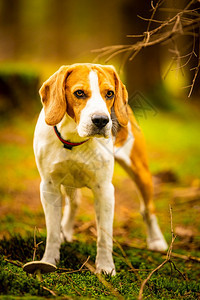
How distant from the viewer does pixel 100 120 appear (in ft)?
9.06

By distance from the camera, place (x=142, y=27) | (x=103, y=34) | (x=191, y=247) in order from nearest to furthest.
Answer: (x=191, y=247) < (x=142, y=27) < (x=103, y=34)

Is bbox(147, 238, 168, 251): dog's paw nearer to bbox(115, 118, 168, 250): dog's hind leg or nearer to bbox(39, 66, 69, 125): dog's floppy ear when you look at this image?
bbox(115, 118, 168, 250): dog's hind leg

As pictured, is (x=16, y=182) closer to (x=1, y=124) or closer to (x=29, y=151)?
(x=29, y=151)

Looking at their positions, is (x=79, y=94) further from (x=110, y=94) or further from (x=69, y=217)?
(x=69, y=217)

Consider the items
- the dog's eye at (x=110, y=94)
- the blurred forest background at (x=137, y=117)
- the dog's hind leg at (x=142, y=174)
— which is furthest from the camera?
the blurred forest background at (x=137, y=117)

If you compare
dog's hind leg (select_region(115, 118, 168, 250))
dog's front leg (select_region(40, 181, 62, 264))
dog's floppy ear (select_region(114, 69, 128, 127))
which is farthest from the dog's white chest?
dog's hind leg (select_region(115, 118, 168, 250))

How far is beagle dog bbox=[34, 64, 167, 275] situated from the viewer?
2.90 meters

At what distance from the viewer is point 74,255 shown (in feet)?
11.5

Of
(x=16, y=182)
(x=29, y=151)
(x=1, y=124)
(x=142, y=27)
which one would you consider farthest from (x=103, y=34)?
(x=16, y=182)

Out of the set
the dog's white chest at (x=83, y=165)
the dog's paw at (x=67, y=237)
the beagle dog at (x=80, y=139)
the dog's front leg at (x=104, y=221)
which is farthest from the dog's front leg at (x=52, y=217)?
the dog's paw at (x=67, y=237)

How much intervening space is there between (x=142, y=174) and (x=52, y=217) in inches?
52.5

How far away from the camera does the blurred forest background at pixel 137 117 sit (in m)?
5.03

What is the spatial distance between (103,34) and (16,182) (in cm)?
1777

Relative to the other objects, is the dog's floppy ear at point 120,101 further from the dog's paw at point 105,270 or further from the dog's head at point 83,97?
the dog's paw at point 105,270
